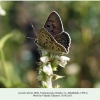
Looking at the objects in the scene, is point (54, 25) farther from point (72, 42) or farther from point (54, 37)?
point (72, 42)

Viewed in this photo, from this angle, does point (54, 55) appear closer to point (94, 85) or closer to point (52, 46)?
point (52, 46)

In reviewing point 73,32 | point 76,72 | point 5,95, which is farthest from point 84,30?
point 5,95

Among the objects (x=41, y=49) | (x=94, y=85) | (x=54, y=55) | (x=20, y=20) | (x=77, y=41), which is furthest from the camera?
(x=20, y=20)

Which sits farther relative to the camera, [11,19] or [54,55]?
[11,19]

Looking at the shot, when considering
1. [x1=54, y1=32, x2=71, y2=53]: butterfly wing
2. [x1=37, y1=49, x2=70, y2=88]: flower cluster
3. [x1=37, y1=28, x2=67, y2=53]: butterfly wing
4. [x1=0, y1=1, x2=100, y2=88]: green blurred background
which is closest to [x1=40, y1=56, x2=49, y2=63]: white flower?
[x1=37, y1=49, x2=70, y2=88]: flower cluster

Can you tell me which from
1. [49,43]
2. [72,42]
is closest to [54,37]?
[49,43]

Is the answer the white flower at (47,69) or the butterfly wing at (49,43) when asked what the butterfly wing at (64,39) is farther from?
the white flower at (47,69)

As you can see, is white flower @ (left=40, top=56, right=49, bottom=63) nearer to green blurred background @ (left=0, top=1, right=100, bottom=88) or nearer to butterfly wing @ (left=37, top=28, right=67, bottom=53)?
butterfly wing @ (left=37, top=28, right=67, bottom=53)
